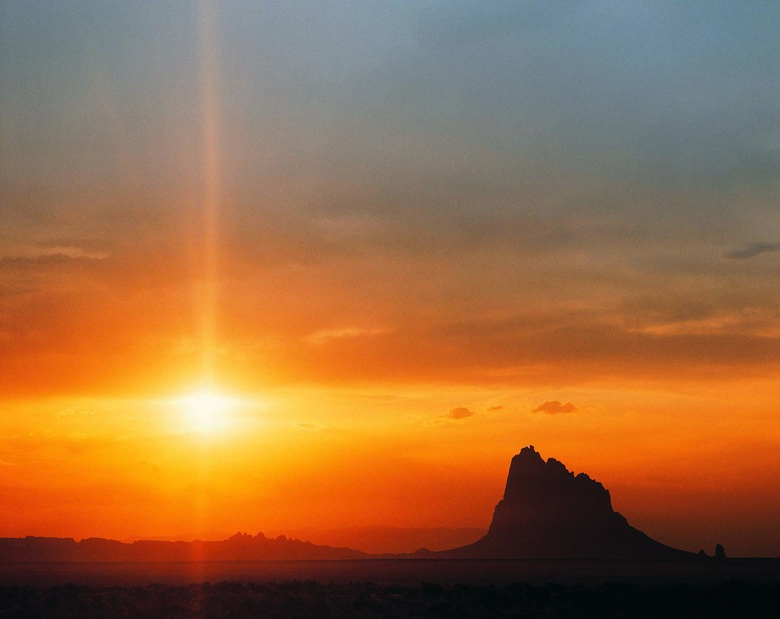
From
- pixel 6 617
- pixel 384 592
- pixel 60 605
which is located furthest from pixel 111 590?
pixel 384 592

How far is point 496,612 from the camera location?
240 feet

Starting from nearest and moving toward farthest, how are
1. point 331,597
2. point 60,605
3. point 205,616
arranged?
point 205,616 → point 60,605 → point 331,597

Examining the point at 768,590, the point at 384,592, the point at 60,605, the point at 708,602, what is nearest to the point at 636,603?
the point at 708,602

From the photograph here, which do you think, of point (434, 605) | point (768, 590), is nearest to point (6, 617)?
point (434, 605)

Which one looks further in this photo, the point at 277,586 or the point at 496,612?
the point at 277,586

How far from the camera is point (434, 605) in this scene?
75688mm

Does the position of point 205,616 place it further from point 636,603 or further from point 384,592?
point 636,603

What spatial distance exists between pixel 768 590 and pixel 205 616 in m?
57.0

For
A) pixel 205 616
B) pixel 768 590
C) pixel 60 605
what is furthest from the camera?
pixel 768 590

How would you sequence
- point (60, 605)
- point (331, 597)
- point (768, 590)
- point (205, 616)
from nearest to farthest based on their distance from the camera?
point (205, 616)
point (60, 605)
point (331, 597)
point (768, 590)

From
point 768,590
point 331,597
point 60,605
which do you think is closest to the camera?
point 60,605

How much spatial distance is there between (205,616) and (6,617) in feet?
52.5

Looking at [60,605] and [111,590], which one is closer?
[60,605]

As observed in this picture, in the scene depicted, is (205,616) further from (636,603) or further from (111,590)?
(636,603)
